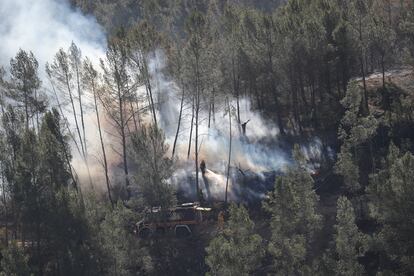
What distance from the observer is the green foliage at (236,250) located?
3347 centimetres

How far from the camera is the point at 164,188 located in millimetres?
43281

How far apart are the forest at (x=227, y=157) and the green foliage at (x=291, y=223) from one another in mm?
98

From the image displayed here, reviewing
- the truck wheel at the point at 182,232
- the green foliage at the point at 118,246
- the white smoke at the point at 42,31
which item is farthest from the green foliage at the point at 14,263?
the white smoke at the point at 42,31

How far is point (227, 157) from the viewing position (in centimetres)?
5581

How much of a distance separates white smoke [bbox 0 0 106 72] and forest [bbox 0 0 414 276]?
42.3 feet

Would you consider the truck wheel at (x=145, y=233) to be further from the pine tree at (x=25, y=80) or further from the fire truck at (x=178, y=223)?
the pine tree at (x=25, y=80)

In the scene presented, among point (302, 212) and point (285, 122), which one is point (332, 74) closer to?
point (285, 122)

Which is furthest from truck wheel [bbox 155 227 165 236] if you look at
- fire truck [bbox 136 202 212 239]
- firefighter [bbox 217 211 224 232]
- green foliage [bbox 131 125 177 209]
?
firefighter [bbox 217 211 224 232]

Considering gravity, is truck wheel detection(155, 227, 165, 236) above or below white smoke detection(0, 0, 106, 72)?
below

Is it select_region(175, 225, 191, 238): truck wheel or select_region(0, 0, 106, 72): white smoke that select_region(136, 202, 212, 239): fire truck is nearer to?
select_region(175, 225, 191, 238): truck wheel

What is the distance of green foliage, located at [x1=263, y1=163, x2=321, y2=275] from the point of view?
34812 millimetres

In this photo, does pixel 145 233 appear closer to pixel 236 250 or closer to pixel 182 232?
pixel 182 232

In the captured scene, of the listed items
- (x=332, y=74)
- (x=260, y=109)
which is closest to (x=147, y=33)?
(x=260, y=109)

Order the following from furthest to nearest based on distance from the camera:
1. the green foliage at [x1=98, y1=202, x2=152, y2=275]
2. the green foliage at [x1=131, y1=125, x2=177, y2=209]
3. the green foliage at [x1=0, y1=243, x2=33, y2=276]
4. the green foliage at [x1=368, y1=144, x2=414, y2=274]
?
1. the green foliage at [x1=131, y1=125, x2=177, y2=209]
2. the green foliage at [x1=98, y1=202, x2=152, y2=275]
3. the green foliage at [x1=0, y1=243, x2=33, y2=276]
4. the green foliage at [x1=368, y1=144, x2=414, y2=274]
